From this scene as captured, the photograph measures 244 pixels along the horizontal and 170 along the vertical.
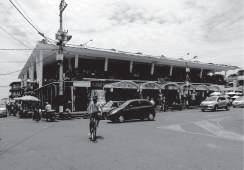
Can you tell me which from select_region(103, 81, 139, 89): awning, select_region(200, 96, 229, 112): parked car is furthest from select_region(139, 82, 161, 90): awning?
select_region(200, 96, 229, 112): parked car

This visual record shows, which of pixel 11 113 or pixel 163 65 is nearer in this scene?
pixel 11 113

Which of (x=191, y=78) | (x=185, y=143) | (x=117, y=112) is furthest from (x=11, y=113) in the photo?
(x=185, y=143)

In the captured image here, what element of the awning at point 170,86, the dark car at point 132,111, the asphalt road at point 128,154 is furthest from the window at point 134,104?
the awning at point 170,86

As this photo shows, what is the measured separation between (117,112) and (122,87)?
14.6 meters

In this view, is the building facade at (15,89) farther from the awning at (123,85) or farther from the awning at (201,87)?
the awning at (201,87)

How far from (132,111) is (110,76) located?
1496 centimetres

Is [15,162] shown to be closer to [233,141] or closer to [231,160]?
[231,160]

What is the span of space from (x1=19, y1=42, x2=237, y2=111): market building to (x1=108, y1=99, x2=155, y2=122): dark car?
6.88 m

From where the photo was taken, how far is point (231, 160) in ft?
24.5

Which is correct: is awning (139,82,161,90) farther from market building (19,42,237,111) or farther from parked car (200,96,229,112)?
parked car (200,96,229,112)

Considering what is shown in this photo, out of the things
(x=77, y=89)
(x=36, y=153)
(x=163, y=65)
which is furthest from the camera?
(x=163, y=65)

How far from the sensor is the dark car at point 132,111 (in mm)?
19391

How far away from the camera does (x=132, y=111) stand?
1991cm

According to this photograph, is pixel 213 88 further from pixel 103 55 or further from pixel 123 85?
pixel 103 55
